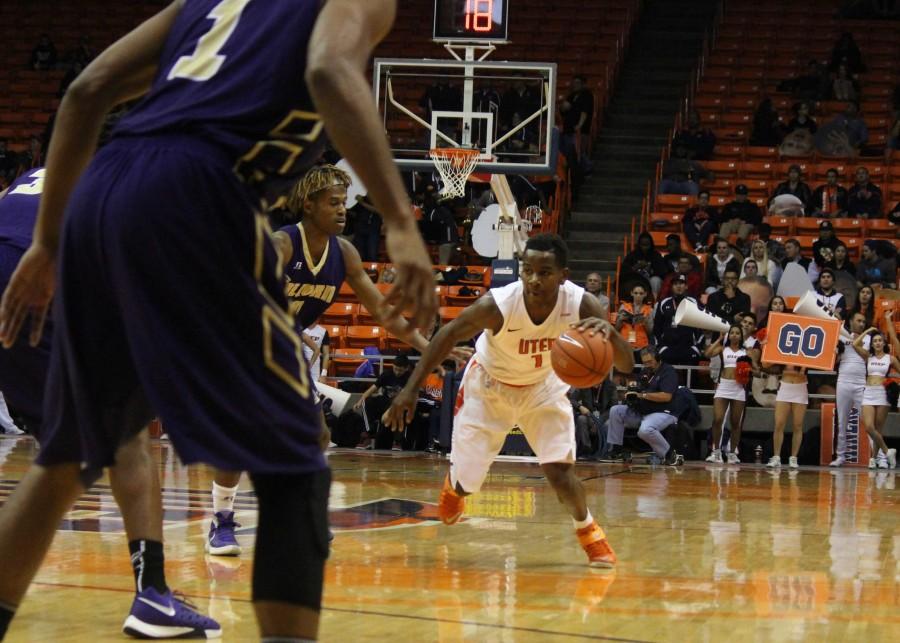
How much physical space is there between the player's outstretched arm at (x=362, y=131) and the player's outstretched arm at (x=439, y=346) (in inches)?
117

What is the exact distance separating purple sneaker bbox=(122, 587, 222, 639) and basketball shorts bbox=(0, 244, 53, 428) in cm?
66

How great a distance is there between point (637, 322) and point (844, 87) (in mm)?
7896

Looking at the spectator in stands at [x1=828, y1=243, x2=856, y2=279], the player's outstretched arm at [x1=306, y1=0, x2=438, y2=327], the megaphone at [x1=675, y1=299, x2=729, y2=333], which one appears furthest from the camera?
the spectator in stands at [x1=828, y1=243, x2=856, y2=279]

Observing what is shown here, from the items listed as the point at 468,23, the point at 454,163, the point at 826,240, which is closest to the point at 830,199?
the point at 826,240

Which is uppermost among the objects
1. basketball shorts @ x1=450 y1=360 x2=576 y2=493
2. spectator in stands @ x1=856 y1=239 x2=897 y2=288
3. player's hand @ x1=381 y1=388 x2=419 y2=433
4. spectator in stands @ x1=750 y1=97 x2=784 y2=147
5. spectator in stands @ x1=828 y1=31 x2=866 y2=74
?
spectator in stands @ x1=828 y1=31 x2=866 y2=74

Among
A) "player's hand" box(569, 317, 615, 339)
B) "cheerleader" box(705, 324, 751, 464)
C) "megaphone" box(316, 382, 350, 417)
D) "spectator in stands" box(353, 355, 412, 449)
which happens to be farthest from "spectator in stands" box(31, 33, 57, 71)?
"player's hand" box(569, 317, 615, 339)

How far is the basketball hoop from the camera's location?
1306 cm

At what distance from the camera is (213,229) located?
7.86ft

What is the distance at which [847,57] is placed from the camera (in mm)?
21391

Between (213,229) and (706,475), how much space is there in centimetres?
1064

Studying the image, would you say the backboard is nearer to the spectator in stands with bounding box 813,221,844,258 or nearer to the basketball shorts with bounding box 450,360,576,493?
the spectator in stands with bounding box 813,221,844,258

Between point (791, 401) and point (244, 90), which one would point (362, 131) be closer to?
point (244, 90)

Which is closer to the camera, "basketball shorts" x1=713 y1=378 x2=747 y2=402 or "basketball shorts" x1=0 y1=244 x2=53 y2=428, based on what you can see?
"basketball shorts" x1=0 y1=244 x2=53 y2=428

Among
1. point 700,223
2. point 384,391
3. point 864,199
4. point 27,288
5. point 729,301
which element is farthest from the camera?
point 864,199
